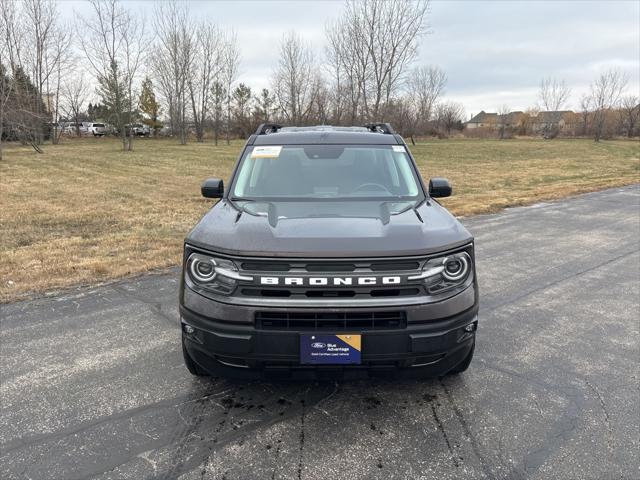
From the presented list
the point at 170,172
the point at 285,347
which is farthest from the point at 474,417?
the point at 170,172

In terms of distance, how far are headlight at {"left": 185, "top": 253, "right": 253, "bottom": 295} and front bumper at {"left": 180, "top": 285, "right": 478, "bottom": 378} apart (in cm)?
8

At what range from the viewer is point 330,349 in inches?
97.3

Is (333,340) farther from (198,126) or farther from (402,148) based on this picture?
(198,126)

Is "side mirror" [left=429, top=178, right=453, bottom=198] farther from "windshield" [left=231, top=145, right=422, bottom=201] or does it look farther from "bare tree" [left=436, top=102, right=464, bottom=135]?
"bare tree" [left=436, top=102, right=464, bottom=135]

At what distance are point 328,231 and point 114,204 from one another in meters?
10.3

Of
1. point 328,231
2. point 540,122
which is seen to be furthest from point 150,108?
point 328,231

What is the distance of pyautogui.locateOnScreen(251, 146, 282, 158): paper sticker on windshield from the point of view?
4.10 metres

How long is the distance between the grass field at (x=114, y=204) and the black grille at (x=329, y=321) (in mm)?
3796

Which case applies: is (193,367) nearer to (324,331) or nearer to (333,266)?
(324,331)

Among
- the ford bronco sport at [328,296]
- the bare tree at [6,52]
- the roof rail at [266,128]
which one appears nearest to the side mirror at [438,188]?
the ford bronco sport at [328,296]

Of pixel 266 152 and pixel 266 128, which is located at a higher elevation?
pixel 266 128

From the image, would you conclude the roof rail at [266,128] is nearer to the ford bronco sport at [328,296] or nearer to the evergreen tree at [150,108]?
the ford bronco sport at [328,296]

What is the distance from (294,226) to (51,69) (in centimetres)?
4274

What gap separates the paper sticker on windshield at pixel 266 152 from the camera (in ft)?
13.5
